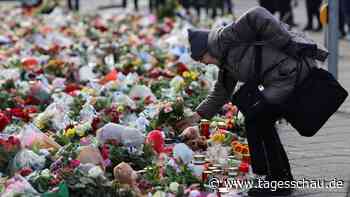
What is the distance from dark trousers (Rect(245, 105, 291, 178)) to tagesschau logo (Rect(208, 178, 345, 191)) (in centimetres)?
6

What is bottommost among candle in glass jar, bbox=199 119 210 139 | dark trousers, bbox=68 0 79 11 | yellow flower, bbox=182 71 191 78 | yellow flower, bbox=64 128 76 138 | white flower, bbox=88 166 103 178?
dark trousers, bbox=68 0 79 11

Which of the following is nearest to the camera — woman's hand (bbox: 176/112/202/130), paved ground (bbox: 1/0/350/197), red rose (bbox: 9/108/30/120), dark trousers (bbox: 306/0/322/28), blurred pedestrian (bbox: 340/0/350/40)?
paved ground (bbox: 1/0/350/197)

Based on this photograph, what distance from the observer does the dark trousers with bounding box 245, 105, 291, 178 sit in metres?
6.78

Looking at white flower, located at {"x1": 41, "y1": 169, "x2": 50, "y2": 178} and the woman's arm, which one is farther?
the woman's arm

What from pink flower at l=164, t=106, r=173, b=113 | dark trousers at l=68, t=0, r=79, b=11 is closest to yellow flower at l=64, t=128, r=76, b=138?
pink flower at l=164, t=106, r=173, b=113

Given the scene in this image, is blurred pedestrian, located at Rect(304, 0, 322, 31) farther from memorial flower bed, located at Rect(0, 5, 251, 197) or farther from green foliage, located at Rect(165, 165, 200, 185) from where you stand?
green foliage, located at Rect(165, 165, 200, 185)

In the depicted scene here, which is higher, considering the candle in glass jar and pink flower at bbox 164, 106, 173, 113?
pink flower at bbox 164, 106, 173, 113

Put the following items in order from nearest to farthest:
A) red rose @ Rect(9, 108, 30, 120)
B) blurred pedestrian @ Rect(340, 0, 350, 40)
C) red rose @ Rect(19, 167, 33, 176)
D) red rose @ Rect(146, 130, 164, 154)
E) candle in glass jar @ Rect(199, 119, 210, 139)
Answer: red rose @ Rect(19, 167, 33, 176)
red rose @ Rect(146, 130, 164, 154)
candle in glass jar @ Rect(199, 119, 210, 139)
red rose @ Rect(9, 108, 30, 120)
blurred pedestrian @ Rect(340, 0, 350, 40)

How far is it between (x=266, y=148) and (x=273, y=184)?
22 centimetres

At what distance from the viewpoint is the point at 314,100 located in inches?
Result: 261

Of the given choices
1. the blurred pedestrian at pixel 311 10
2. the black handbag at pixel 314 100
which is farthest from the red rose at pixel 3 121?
the blurred pedestrian at pixel 311 10

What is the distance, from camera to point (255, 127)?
6781 millimetres

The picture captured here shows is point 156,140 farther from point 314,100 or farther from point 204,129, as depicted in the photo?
point 314,100

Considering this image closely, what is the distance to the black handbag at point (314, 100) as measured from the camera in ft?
21.7
